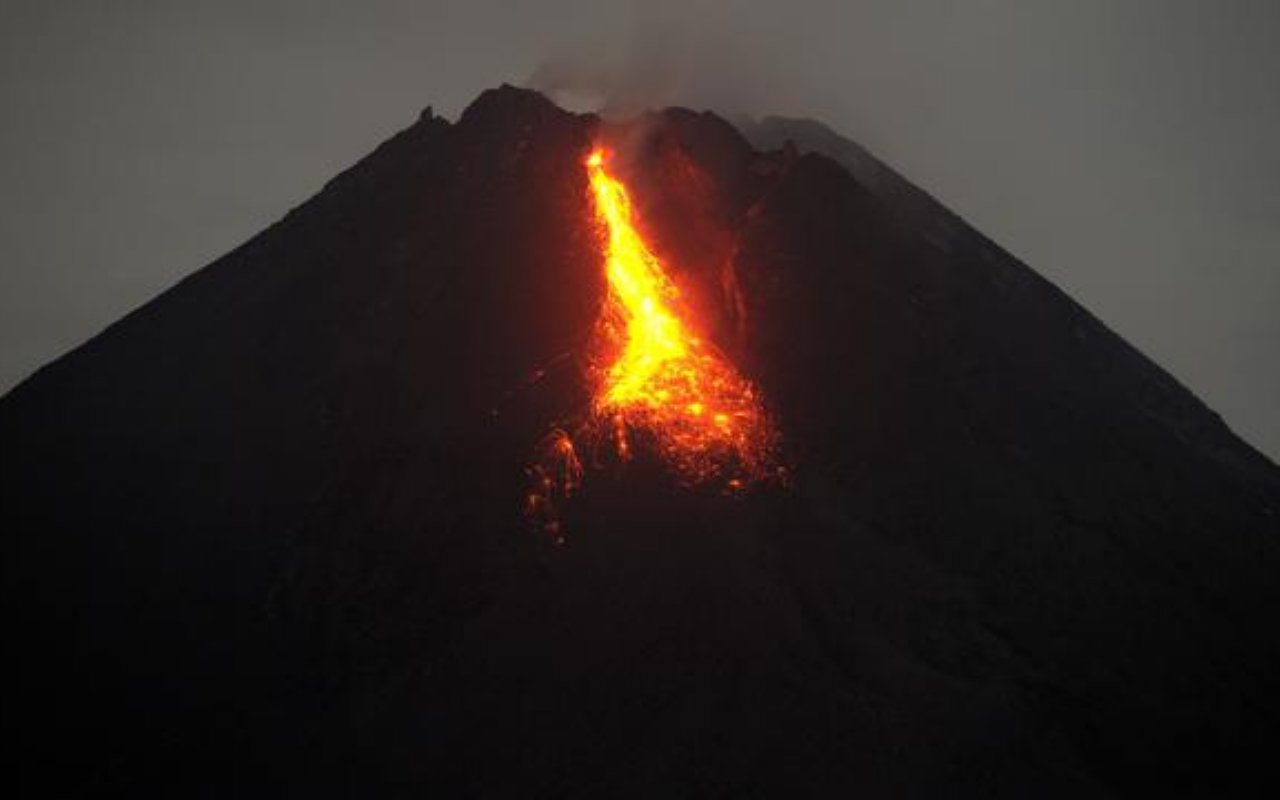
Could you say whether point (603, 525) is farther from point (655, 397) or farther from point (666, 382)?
point (666, 382)

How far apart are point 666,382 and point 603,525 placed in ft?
27.2

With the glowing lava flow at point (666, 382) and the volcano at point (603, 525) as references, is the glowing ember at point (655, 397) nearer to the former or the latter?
the glowing lava flow at point (666, 382)

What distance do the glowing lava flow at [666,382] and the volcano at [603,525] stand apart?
0.61 meters

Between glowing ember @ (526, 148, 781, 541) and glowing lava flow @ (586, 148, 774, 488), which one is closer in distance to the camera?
glowing ember @ (526, 148, 781, 541)

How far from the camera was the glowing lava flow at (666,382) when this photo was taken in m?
40.7

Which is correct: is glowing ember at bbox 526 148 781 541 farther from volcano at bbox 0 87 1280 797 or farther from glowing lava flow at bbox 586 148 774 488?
volcano at bbox 0 87 1280 797

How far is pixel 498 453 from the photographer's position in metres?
39.3

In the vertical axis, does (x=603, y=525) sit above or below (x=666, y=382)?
below

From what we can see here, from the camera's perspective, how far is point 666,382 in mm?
43312

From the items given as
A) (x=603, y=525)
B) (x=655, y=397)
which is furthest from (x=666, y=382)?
(x=603, y=525)

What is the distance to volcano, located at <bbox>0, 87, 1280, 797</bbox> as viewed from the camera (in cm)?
3148

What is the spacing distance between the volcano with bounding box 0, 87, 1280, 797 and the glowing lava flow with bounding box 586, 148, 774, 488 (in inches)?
24.0

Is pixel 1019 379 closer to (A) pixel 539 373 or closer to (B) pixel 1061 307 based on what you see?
(B) pixel 1061 307

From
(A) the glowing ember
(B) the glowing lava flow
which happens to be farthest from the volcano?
(B) the glowing lava flow
